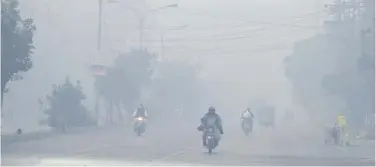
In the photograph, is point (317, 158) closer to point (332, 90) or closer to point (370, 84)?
point (370, 84)

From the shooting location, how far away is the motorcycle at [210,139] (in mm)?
23188

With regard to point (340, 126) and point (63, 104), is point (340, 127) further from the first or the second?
point (63, 104)

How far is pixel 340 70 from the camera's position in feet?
144

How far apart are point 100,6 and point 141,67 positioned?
397 centimetres

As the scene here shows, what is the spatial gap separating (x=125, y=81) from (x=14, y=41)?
16902mm

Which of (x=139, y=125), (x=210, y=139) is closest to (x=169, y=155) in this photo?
(x=210, y=139)

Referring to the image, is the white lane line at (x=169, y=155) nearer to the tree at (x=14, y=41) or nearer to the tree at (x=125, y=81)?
the tree at (x=14, y=41)

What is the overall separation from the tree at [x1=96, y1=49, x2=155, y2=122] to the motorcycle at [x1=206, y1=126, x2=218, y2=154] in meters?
20.6

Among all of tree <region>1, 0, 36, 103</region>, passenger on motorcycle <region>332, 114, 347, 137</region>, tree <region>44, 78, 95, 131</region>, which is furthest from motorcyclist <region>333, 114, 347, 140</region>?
tree <region>44, 78, 95, 131</region>

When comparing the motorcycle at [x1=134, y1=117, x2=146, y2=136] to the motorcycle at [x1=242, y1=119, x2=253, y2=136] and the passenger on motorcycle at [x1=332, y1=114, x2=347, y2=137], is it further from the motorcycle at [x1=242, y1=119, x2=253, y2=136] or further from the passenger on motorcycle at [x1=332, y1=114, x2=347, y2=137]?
the passenger on motorcycle at [x1=332, y1=114, x2=347, y2=137]

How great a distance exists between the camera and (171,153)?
75.8 feet

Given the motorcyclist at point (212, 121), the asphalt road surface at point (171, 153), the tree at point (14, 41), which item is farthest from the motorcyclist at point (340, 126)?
the tree at point (14, 41)

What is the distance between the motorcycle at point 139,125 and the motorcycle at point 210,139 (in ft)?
30.1

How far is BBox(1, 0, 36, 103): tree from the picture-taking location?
27203 millimetres
